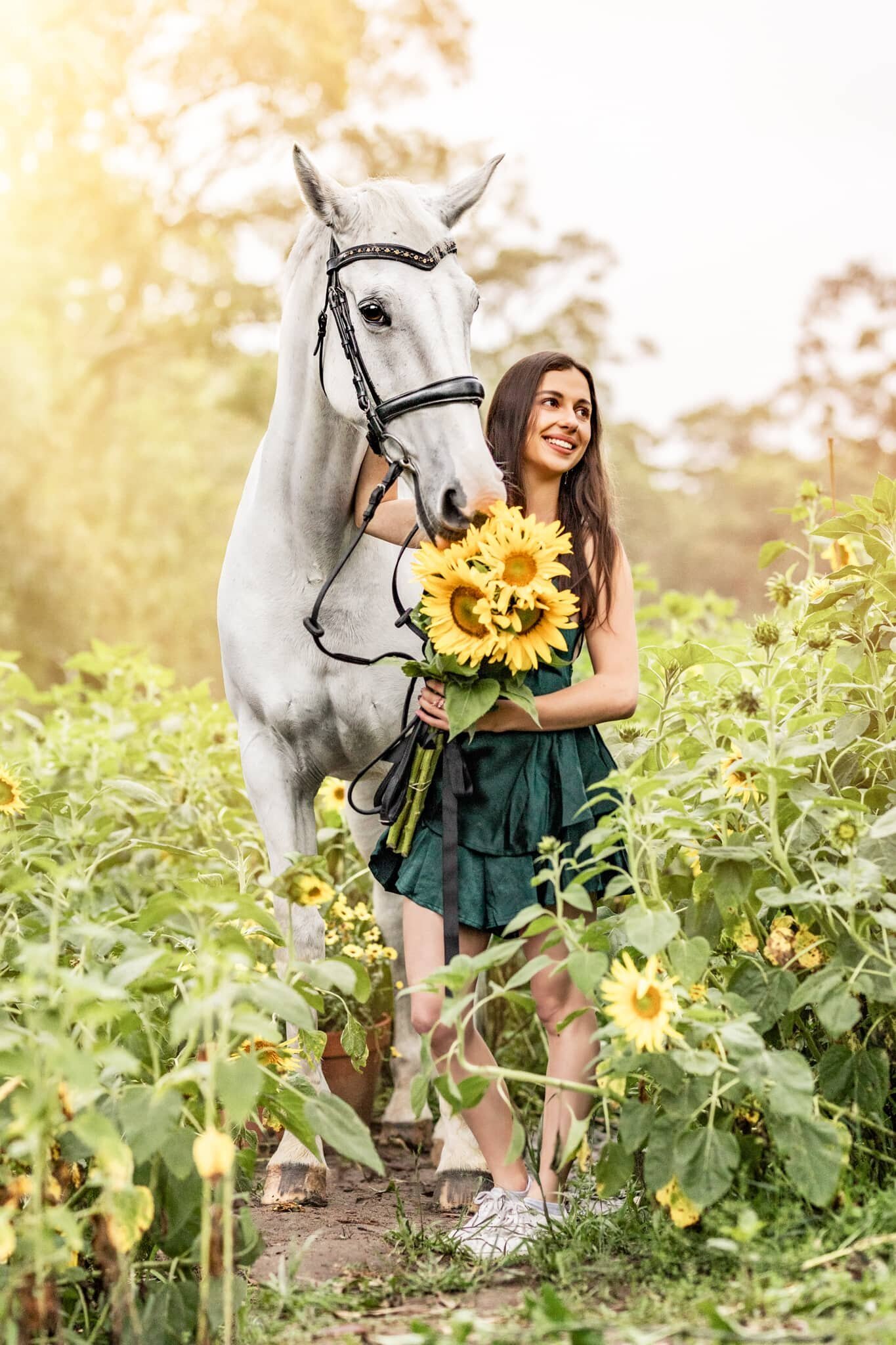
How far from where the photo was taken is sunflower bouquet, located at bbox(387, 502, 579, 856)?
7.25 ft

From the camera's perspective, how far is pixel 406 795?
100 inches

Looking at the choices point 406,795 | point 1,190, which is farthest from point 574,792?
point 1,190

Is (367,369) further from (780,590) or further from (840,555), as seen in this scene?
(840,555)

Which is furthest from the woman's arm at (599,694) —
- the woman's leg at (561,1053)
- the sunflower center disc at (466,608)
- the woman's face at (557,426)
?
the woman's leg at (561,1053)

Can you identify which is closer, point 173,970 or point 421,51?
point 173,970

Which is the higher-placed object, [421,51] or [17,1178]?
[421,51]

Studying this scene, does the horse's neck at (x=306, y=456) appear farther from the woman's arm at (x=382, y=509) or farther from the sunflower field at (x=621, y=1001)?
the sunflower field at (x=621, y=1001)

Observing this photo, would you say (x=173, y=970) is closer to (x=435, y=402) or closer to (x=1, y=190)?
(x=435, y=402)

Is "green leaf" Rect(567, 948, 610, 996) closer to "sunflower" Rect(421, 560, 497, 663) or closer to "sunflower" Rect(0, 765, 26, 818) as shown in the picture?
"sunflower" Rect(421, 560, 497, 663)

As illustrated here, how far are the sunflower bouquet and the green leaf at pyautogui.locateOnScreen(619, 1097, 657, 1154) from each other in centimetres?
65

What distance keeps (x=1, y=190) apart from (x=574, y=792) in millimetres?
14720

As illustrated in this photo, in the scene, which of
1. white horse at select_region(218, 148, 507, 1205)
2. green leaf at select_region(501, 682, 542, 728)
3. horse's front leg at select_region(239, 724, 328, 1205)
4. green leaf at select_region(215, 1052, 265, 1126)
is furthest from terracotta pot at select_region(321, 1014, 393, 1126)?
green leaf at select_region(215, 1052, 265, 1126)

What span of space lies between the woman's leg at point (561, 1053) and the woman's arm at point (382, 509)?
93cm

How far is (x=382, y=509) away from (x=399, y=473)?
0.27m
